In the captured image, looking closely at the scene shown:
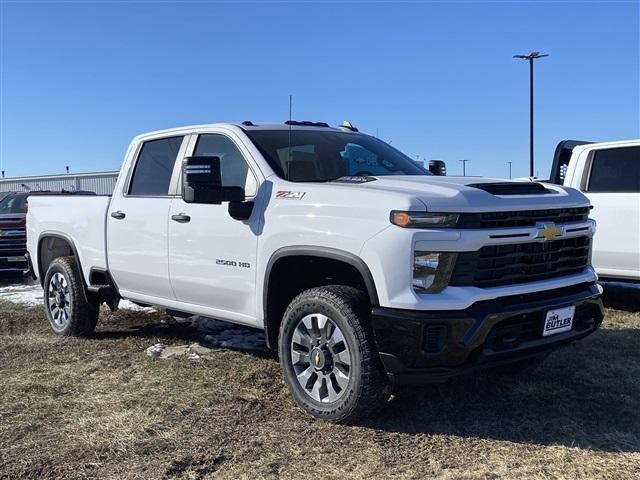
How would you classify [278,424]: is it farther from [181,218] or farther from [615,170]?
[615,170]

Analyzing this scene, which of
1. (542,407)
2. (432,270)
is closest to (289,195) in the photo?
(432,270)

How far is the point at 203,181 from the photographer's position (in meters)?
4.45

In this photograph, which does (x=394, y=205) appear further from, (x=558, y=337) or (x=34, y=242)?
(x=34, y=242)

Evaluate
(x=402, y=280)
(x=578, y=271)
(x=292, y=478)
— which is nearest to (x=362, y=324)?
(x=402, y=280)

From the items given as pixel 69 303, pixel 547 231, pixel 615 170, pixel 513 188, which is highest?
pixel 615 170

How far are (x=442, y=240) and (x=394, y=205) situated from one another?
13.4 inches

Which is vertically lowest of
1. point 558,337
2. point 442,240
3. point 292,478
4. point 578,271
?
point 292,478

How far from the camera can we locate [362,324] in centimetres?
387

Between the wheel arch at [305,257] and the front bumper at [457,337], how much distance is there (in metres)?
0.18

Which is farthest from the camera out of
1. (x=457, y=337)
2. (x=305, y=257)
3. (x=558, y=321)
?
(x=305, y=257)

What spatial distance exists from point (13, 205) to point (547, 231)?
11789mm

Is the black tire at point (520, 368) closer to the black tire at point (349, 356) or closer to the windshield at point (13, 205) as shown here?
the black tire at point (349, 356)

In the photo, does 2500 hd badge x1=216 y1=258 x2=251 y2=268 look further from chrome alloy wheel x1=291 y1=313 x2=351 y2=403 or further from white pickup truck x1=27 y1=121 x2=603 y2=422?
chrome alloy wheel x1=291 y1=313 x2=351 y2=403

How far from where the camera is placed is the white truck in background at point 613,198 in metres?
7.36
